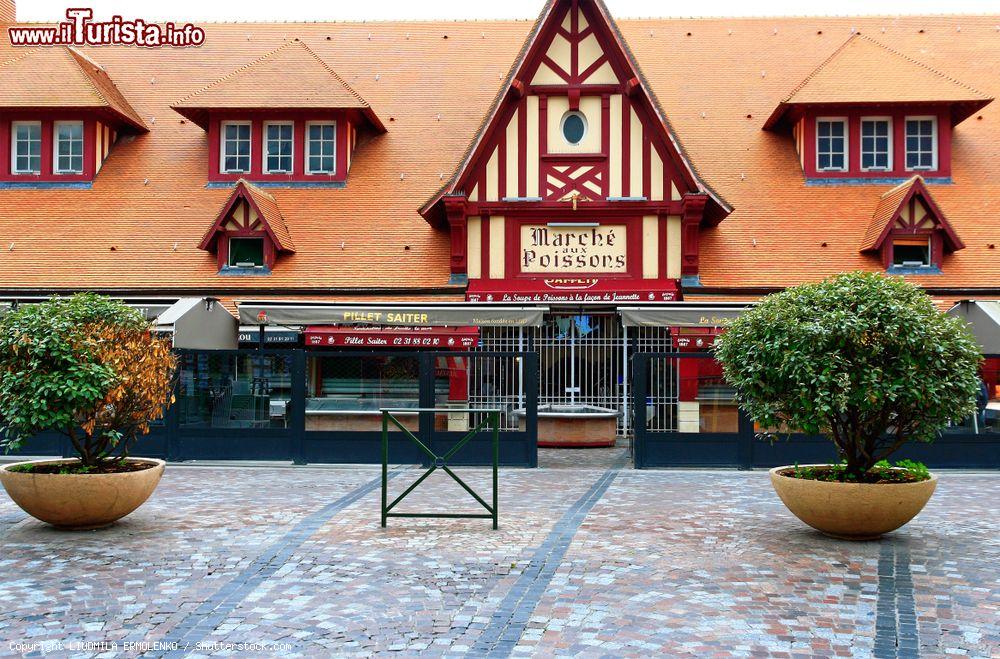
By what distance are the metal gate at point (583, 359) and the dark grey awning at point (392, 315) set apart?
1364 mm

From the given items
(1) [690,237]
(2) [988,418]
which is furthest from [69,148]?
(2) [988,418]

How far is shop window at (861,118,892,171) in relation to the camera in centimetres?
2283

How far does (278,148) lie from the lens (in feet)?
77.4

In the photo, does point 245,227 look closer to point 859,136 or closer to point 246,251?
point 246,251

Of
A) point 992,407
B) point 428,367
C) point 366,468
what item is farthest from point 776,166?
point 366,468

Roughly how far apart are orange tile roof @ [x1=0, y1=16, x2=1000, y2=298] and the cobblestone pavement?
31.4 ft

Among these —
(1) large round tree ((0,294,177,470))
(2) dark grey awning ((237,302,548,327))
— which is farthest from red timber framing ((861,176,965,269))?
(1) large round tree ((0,294,177,470))

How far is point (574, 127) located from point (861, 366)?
1249cm

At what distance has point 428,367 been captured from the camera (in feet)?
52.6

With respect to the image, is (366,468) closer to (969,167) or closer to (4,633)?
(4,633)

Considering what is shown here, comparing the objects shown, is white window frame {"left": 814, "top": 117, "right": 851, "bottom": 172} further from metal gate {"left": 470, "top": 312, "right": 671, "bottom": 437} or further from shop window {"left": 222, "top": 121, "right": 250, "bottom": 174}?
shop window {"left": 222, "top": 121, "right": 250, "bottom": 174}

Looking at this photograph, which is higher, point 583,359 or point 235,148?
point 235,148


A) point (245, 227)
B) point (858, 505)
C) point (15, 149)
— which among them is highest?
point (15, 149)

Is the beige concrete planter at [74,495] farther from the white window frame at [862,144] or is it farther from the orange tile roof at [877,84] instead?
the white window frame at [862,144]
